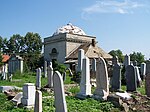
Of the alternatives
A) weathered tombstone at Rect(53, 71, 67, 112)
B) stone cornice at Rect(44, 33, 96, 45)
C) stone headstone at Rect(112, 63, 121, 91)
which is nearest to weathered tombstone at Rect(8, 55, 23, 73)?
stone cornice at Rect(44, 33, 96, 45)

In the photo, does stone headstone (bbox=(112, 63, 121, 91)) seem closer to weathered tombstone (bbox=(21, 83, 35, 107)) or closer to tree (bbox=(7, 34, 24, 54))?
weathered tombstone (bbox=(21, 83, 35, 107))

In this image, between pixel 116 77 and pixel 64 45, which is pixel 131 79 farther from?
pixel 64 45

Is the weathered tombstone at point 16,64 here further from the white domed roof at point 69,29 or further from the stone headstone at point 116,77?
the stone headstone at point 116,77

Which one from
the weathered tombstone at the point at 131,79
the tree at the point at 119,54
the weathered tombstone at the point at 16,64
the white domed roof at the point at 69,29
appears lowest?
the weathered tombstone at the point at 131,79

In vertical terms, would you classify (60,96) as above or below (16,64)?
below

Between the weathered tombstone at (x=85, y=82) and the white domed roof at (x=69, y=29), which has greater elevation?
the white domed roof at (x=69, y=29)

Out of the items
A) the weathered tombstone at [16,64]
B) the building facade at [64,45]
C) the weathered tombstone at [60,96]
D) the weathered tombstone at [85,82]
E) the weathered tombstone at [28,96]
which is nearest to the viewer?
the weathered tombstone at [60,96]

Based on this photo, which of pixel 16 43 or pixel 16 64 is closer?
pixel 16 64

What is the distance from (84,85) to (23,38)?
6765 centimetres

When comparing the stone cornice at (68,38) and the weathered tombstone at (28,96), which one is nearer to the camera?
the weathered tombstone at (28,96)

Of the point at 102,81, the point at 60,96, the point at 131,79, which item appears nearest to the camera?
the point at 60,96

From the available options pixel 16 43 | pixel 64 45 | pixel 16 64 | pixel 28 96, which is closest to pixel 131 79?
pixel 28 96

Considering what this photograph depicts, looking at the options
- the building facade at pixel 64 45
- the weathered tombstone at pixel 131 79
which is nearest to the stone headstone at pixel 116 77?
the weathered tombstone at pixel 131 79

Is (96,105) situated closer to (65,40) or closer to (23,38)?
(65,40)
